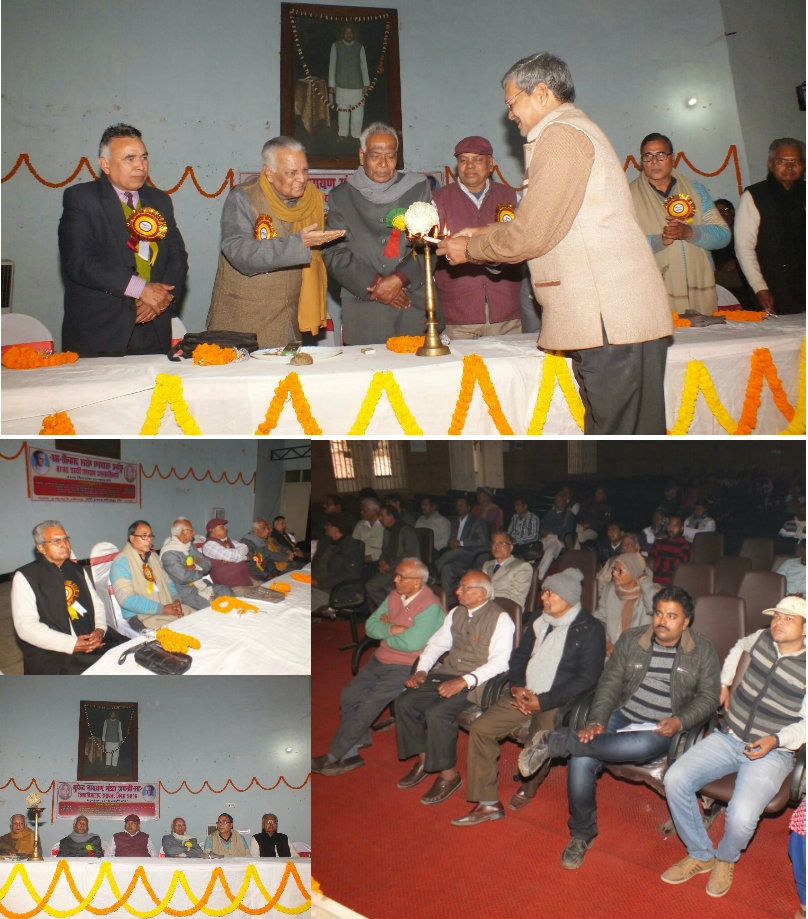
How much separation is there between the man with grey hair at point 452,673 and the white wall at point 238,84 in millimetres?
3892

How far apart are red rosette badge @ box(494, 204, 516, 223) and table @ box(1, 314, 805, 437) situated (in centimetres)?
60

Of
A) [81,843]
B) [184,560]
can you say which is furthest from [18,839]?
[184,560]

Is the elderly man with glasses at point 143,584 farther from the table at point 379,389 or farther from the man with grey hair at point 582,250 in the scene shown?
the man with grey hair at point 582,250

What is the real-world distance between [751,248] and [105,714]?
3.15 m

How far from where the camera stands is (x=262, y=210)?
2.94 metres

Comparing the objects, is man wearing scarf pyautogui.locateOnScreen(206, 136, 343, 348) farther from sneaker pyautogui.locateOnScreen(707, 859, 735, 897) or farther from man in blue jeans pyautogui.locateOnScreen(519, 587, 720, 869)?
sneaker pyautogui.locateOnScreen(707, 859, 735, 897)

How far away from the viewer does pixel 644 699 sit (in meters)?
2.00

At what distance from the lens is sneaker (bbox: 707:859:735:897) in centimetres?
185

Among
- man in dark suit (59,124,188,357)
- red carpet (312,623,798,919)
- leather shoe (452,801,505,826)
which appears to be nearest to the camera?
red carpet (312,623,798,919)

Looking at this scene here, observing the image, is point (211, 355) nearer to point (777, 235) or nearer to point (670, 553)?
point (670, 553)

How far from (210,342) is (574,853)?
180 centimetres

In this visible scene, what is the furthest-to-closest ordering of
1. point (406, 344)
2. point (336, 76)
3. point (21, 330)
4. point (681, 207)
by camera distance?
1. point (336, 76)
2. point (21, 330)
3. point (681, 207)
4. point (406, 344)

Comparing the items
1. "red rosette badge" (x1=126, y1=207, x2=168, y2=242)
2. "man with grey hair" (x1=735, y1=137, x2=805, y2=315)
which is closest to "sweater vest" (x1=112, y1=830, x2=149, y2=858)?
"red rosette badge" (x1=126, y1=207, x2=168, y2=242)

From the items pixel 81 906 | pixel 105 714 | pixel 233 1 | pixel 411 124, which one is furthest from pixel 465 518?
pixel 233 1
